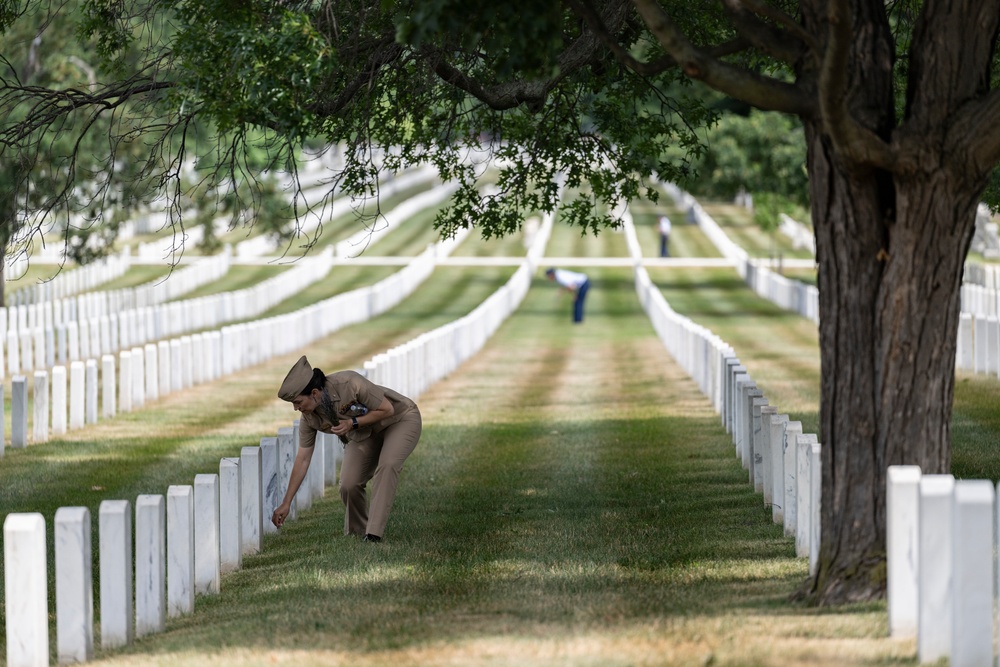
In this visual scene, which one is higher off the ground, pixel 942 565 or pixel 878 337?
pixel 878 337

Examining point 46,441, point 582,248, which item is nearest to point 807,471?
point 46,441

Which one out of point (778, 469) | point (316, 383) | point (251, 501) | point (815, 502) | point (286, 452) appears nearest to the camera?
point (815, 502)

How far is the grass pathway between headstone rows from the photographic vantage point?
277 inches

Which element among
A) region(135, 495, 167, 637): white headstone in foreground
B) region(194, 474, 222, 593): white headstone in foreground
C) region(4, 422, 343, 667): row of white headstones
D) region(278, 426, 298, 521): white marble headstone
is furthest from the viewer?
region(278, 426, 298, 521): white marble headstone

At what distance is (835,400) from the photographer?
26.9 ft

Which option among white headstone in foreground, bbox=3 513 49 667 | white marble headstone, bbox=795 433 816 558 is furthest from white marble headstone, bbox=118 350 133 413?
white headstone in foreground, bbox=3 513 49 667

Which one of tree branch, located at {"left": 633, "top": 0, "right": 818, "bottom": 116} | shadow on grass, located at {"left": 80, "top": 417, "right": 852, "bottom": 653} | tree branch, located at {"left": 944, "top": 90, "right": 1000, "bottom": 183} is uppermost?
tree branch, located at {"left": 633, "top": 0, "right": 818, "bottom": 116}

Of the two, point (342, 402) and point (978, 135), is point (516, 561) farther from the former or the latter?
point (978, 135)

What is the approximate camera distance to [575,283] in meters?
38.9

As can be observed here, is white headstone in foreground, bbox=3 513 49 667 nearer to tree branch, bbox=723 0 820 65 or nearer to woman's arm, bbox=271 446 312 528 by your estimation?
woman's arm, bbox=271 446 312 528

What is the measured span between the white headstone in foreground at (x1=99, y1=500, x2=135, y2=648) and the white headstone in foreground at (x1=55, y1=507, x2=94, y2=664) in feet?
0.40

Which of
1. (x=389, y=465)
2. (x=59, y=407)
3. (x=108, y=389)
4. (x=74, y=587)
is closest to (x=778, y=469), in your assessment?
(x=389, y=465)

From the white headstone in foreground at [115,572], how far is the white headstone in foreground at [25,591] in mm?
429

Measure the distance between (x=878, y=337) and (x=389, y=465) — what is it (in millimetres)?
3856
